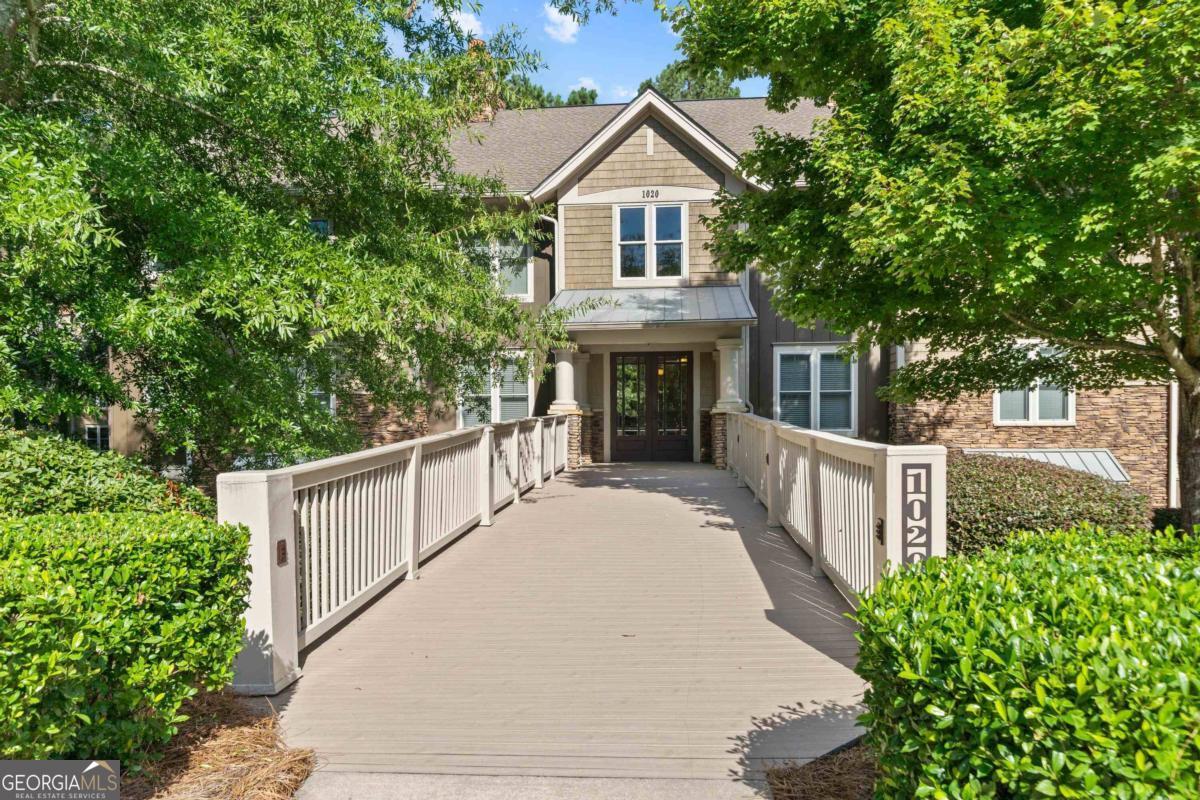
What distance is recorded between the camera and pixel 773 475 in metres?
7.83

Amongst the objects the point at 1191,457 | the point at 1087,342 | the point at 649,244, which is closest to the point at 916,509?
the point at 1087,342

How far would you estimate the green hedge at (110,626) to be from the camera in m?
2.10

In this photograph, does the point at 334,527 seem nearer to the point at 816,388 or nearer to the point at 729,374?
the point at 729,374

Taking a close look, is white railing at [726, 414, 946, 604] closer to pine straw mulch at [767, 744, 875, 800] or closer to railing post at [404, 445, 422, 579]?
pine straw mulch at [767, 744, 875, 800]

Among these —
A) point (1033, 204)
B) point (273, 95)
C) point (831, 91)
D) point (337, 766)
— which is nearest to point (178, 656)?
point (337, 766)

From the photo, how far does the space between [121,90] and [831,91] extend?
7.18 metres

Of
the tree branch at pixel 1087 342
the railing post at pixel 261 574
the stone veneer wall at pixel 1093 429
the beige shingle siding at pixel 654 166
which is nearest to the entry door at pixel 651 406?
the beige shingle siding at pixel 654 166

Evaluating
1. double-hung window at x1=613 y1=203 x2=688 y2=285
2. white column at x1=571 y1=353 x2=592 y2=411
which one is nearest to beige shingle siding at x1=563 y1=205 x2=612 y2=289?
double-hung window at x1=613 y1=203 x2=688 y2=285

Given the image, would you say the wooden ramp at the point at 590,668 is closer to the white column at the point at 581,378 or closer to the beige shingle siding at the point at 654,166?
Answer: the white column at the point at 581,378

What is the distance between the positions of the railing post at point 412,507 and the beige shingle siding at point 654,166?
381 inches

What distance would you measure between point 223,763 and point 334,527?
1.76 metres

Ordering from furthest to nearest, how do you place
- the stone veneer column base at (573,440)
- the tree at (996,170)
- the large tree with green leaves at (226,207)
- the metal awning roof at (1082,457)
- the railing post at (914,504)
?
the stone veneer column base at (573,440) < the metal awning roof at (1082,457) < the large tree with green leaves at (226,207) < the tree at (996,170) < the railing post at (914,504)

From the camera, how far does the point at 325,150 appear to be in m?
6.27

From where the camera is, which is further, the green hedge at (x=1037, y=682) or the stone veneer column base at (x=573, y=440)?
the stone veneer column base at (x=573, y=440)
